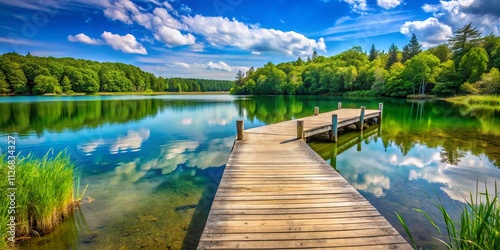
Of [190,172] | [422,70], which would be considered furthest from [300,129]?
[422,70]

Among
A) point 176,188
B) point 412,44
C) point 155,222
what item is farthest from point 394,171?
point 412,44

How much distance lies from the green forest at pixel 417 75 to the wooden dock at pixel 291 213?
47.8 m

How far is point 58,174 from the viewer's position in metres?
5.04

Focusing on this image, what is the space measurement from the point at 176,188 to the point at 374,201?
16.8 ft

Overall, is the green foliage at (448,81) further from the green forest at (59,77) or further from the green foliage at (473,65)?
the green forest at (59,77)

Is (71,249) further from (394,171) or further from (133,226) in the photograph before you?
(394,171)

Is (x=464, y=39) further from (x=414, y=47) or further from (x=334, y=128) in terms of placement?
(x=334, y=128)

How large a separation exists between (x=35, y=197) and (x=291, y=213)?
445cm

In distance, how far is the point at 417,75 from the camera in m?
52.8

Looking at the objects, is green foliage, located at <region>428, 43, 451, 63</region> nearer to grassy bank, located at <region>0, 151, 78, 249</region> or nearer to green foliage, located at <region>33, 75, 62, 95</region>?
grassy bank, located at <region>0, 151, 78, 249</region>

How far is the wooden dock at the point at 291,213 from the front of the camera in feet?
9.98

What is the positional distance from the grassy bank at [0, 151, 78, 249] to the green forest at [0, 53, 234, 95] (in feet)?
261

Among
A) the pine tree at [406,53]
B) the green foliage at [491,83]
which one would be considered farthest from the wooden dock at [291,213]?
the pine tree at [406,53]

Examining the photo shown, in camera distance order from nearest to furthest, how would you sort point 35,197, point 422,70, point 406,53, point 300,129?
1. point 35,197
2. point 300,129
3. point 422,70
4. point 406,53
